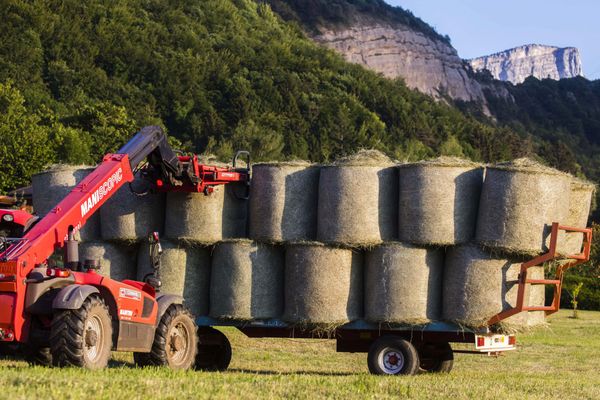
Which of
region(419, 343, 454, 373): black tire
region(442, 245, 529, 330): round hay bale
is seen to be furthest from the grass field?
region(419, 343, 454, 373): black tire

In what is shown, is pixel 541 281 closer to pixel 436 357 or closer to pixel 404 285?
pixel 404 285

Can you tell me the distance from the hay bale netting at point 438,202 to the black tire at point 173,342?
3231 mm

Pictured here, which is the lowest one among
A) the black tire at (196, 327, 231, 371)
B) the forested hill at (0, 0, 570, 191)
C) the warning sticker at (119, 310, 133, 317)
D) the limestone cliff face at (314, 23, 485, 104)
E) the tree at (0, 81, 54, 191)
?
the black tire at (196, 327, 231, 371)

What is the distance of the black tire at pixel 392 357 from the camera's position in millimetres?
14469

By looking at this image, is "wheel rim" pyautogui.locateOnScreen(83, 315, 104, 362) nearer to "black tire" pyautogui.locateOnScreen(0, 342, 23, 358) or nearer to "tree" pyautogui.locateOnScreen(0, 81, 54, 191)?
"black tire" pyautogui.locateOnScreen(0, 342, 23, 358)

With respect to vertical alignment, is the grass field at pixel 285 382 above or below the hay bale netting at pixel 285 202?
below

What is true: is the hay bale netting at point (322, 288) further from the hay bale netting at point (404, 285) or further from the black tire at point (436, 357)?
the black tire at point (436, 357)

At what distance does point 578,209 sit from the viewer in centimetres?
1530

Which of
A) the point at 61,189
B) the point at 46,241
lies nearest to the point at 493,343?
the point at 46,241

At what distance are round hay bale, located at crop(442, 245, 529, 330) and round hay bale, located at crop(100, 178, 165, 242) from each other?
445 cm

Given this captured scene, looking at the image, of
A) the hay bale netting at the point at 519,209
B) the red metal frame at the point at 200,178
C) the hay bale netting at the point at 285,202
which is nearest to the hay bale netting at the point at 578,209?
the hay bale netting at the point at 519,209

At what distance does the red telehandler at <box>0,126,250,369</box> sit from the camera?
11062 millimetres

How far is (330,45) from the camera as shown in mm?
160000

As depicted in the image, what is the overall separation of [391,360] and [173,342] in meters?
3.14
